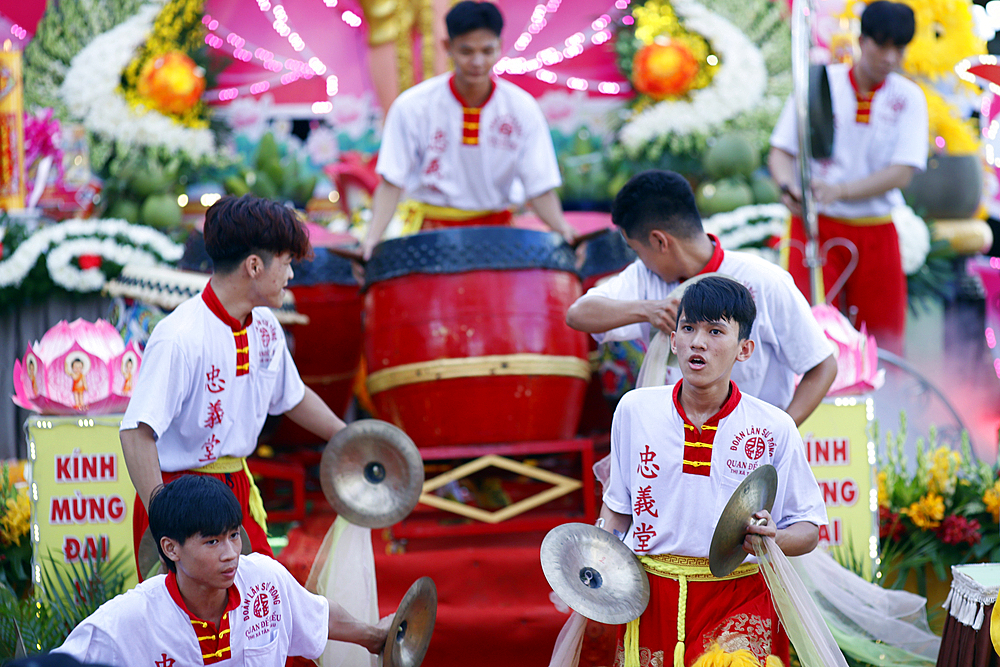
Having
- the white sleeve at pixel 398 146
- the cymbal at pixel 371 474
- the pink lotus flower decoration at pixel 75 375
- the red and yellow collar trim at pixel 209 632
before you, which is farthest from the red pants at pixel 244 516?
the white sleeve at pixel 398 146

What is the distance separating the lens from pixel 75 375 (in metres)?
3.59

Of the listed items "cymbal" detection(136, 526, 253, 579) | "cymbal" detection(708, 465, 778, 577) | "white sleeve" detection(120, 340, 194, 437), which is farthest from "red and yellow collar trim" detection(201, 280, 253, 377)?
"cymbal" detection(708, 465, 778, 577)

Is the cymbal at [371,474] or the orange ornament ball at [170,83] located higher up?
the orange ornament ball at [170,83]

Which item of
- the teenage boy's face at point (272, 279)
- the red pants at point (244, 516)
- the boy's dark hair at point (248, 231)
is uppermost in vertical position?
the boy's dark hair at point (248, 231)

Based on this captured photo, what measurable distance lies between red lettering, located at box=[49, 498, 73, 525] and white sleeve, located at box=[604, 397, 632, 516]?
6.51ft

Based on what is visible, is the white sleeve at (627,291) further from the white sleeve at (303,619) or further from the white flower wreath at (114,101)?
the white flower wreath at (114,101)

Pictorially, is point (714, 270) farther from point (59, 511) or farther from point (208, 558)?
point (59, 511)

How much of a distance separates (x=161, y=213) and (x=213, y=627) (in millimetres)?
4639

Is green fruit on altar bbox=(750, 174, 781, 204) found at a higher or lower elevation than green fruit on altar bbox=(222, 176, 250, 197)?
lower

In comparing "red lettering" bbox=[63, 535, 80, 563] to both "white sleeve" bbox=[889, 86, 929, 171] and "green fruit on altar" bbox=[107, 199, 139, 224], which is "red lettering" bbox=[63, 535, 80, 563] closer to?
"green fruit on altar" bbox=[107, 199, 139, 224]

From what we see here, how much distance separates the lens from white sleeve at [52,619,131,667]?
2.10 m

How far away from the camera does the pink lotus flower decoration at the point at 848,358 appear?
3.70m

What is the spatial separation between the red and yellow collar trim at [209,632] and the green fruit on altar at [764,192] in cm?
491

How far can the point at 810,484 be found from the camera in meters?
2.38
